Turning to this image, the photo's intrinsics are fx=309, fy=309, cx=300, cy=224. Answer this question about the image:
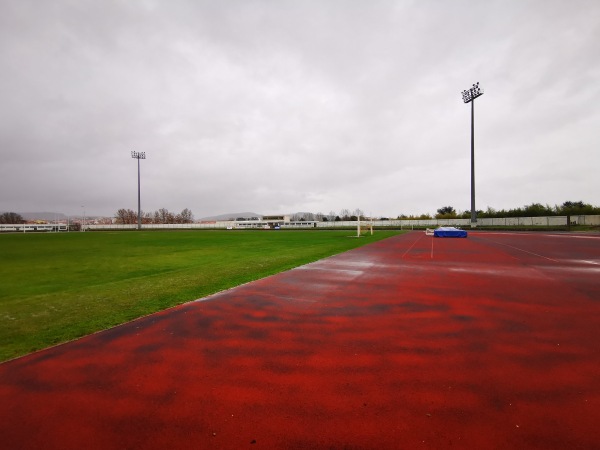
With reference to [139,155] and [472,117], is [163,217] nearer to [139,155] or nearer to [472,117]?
[139,155]

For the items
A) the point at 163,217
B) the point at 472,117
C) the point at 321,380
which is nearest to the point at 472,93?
the point at 472,117

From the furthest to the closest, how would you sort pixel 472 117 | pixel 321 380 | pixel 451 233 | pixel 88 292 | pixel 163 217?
pixel 163 217 → pixel 472 117 → pixel 451 233 → pixel 88 292 → pixel 321 380

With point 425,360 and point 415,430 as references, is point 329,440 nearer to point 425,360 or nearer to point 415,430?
point 415,430

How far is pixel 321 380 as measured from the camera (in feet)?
11.4

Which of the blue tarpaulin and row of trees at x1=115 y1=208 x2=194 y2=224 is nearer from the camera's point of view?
the blue tarpaulin

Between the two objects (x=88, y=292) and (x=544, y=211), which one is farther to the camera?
(x=544, y=211)

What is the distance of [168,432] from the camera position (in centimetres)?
268

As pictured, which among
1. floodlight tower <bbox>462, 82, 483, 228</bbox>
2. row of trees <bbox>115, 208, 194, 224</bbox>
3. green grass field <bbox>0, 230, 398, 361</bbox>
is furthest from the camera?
row of trees <bbox>115, 208, 194, 224</bbox>

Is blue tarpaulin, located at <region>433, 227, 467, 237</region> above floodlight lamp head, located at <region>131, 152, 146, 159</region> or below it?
below

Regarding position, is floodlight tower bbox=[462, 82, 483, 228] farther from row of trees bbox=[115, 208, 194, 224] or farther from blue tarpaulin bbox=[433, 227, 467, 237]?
row of trees bbox=[115, 208, 194, 224]

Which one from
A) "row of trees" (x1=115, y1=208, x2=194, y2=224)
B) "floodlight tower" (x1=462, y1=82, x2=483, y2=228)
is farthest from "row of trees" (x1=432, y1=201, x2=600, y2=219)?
"row of trees" (x1=115, y1=208, x2=194, y2=224)

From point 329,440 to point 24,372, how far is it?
3.80 m

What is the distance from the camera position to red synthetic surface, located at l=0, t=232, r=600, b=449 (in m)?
2.62

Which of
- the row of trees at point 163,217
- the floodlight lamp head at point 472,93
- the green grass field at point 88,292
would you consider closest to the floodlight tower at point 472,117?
the floodlight lamp head at point 472,93
